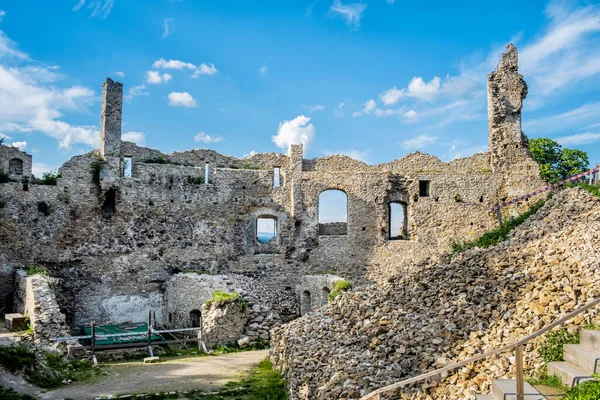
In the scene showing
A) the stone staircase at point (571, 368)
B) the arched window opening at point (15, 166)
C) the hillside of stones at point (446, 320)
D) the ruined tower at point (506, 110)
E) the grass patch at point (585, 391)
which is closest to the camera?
the grass patch at point (585, 391)

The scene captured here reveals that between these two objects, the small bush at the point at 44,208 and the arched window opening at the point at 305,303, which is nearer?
the small bush at the point at 44,208

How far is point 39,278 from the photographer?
1681 centimetres

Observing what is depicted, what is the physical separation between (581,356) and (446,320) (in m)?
3.22

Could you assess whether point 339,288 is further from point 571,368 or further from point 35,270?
point 35,270

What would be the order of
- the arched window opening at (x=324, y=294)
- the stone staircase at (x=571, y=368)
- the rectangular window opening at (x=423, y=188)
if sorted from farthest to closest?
1. the rectangular window opening at (x=423, y=188)
2. the arched window opening at (x=324, y=294)
3. the stone staircase at (x=571, y=368)

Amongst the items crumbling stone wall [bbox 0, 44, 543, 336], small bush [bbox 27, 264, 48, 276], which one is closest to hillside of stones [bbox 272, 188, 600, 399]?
crumbling stone wall [bbox 0, 44, 543, 336]

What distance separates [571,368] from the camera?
6.73 meters

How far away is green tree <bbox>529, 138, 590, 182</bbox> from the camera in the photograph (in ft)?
115

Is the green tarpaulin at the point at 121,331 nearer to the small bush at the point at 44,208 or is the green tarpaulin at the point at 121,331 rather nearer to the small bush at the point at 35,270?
the small bush at the point at 35,270

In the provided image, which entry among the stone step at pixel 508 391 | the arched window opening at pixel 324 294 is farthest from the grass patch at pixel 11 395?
the arched window opening at pixel 324 294

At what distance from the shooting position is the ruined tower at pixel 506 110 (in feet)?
80.4

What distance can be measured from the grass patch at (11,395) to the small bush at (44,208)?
10.7 metres

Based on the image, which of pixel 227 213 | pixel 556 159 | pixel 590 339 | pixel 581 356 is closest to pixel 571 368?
pixel 581 356

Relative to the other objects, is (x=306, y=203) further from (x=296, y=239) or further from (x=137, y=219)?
(x=137, y=219)
